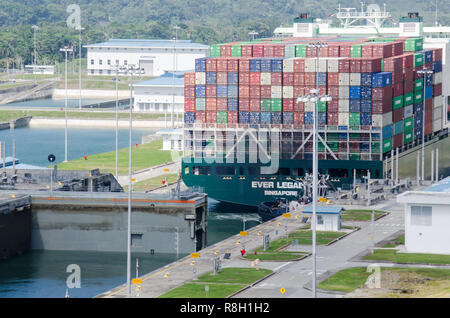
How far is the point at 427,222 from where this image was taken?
2803 inches

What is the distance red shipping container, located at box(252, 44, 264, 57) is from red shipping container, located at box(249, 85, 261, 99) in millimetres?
9779

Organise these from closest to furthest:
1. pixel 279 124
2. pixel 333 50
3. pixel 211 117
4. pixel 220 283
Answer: pixel 220 283
pixel 279 124
pixel 211 117
pixel 333 50

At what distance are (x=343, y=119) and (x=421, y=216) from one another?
35421 millimetres

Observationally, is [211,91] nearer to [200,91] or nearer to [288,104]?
[200,91]

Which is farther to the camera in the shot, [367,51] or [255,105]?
[367,51]

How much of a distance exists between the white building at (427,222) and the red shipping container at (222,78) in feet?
126

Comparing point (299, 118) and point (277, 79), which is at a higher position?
point (277, 79)

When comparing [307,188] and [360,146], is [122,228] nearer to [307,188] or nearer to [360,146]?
[307,188]

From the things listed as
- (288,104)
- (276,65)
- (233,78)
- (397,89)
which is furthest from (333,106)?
(397,89)

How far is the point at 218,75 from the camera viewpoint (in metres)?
107

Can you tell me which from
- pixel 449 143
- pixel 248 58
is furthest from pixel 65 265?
pixel 449 143

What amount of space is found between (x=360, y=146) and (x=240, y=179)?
12246 millimetres

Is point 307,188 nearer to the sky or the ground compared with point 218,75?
nearer to the ground

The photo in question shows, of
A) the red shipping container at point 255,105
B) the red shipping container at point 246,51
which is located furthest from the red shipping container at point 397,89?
the red shipping container at point 246,51
